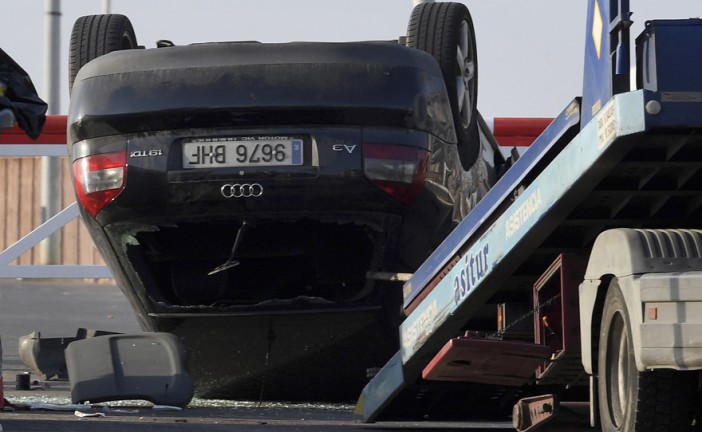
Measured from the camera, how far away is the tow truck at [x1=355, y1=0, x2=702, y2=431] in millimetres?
5383

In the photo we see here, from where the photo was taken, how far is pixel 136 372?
26.8 ft

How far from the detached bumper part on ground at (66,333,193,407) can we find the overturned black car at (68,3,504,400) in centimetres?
15

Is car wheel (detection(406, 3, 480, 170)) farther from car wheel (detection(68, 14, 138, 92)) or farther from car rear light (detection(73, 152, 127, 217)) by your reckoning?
car rear light (detection(73, 152, 127, 217))

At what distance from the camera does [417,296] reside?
24.4 feet

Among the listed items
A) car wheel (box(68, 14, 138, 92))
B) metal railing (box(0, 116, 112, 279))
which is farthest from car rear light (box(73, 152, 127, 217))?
metal railing (box(0, 116, 112, 279))

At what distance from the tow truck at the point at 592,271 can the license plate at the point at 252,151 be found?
0.74 m

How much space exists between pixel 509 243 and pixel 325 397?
232cm

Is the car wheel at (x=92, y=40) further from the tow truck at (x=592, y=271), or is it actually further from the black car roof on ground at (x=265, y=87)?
the tow truck at (x=592, y=271)

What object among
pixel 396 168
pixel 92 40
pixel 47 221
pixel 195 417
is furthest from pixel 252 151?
pixel 47 221

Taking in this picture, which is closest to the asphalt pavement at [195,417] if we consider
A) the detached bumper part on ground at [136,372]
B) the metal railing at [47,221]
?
the detached bumper part on ground at [136,372]

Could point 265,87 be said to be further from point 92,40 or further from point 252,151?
point 92,40

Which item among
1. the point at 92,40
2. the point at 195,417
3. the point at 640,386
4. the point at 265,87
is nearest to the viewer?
the point at 640,386

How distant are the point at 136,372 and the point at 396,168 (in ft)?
4.95

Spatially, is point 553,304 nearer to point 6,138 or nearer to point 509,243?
point 509,243
